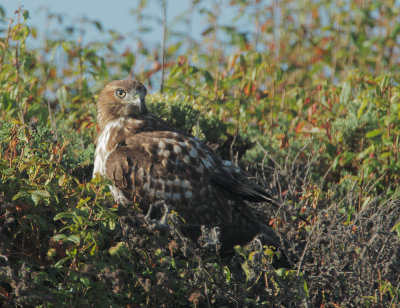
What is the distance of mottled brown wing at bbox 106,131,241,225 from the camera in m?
4.37

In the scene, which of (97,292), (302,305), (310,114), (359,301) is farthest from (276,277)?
(310,114)

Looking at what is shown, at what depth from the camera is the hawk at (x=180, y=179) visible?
14.4 ft

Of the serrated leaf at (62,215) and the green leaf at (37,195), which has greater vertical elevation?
the green leaf at (37,195)

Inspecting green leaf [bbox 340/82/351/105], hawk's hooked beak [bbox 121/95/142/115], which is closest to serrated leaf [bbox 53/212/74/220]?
hawk's hooked beak [bbox 121/95/142/115]

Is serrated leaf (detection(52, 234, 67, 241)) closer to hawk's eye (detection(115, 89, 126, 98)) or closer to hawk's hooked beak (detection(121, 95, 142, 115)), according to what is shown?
hawk's hooked beak (detection(121, 95, 142, 115))

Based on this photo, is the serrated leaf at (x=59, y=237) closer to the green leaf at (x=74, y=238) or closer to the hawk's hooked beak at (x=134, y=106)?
the green leaf at (x=74, y=238)

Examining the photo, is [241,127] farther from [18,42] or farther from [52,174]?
[52,174]

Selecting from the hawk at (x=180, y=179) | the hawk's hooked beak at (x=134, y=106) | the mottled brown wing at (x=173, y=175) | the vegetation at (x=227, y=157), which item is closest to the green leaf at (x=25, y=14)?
the vegetation at (x=227, y=157)

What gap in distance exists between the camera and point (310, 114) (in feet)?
20.7

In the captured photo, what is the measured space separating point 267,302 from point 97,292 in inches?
39.0

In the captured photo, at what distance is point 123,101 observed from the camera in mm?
5043

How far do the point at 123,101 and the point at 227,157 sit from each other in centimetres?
161

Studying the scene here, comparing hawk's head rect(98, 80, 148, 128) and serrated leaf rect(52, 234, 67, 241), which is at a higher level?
hawk's head rect(98, 80, 148, 128)

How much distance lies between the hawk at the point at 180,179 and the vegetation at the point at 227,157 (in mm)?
257
